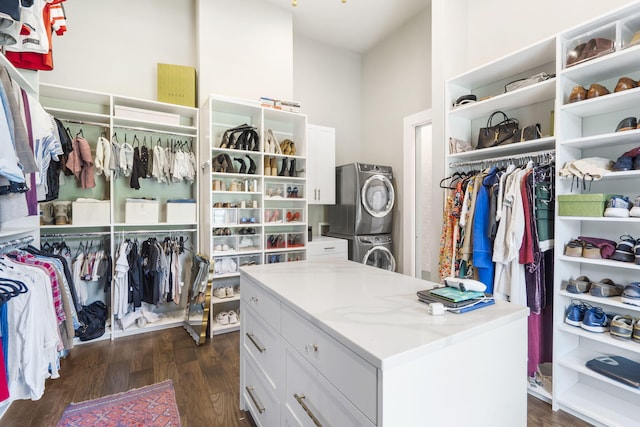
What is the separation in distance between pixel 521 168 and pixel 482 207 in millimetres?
358

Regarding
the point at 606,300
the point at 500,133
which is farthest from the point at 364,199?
the point at 606,300

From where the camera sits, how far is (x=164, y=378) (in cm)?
220

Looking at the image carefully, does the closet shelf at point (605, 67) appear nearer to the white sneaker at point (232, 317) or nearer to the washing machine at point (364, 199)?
the washing machine at point (364, 199)

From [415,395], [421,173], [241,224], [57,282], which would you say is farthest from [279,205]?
[415,395]

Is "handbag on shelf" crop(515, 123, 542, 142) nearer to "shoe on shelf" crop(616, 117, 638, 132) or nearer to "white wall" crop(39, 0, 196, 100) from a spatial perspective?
"shoe on shelf" crop(616, 117, 638, 132)

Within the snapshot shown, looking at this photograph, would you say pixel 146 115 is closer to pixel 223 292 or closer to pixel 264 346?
pixel 223 292

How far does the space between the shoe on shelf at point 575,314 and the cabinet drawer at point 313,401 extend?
1.76 m

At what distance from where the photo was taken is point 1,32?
1.40 m

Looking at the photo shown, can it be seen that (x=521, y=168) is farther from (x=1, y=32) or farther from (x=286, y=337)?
(x=1, y=32)

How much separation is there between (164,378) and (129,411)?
1.22 feet

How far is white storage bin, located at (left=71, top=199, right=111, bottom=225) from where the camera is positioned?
2695mm

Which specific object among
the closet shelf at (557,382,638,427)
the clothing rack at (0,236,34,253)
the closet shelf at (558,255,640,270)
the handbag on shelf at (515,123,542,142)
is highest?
the handbag on shelf at (515,123,542,142)

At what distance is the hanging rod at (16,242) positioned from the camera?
171cm

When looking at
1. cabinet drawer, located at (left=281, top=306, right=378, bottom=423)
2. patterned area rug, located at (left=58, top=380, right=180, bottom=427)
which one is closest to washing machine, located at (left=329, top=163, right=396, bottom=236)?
patterned area rug, located at (left=58, top=380, right=180, bottom=427)
